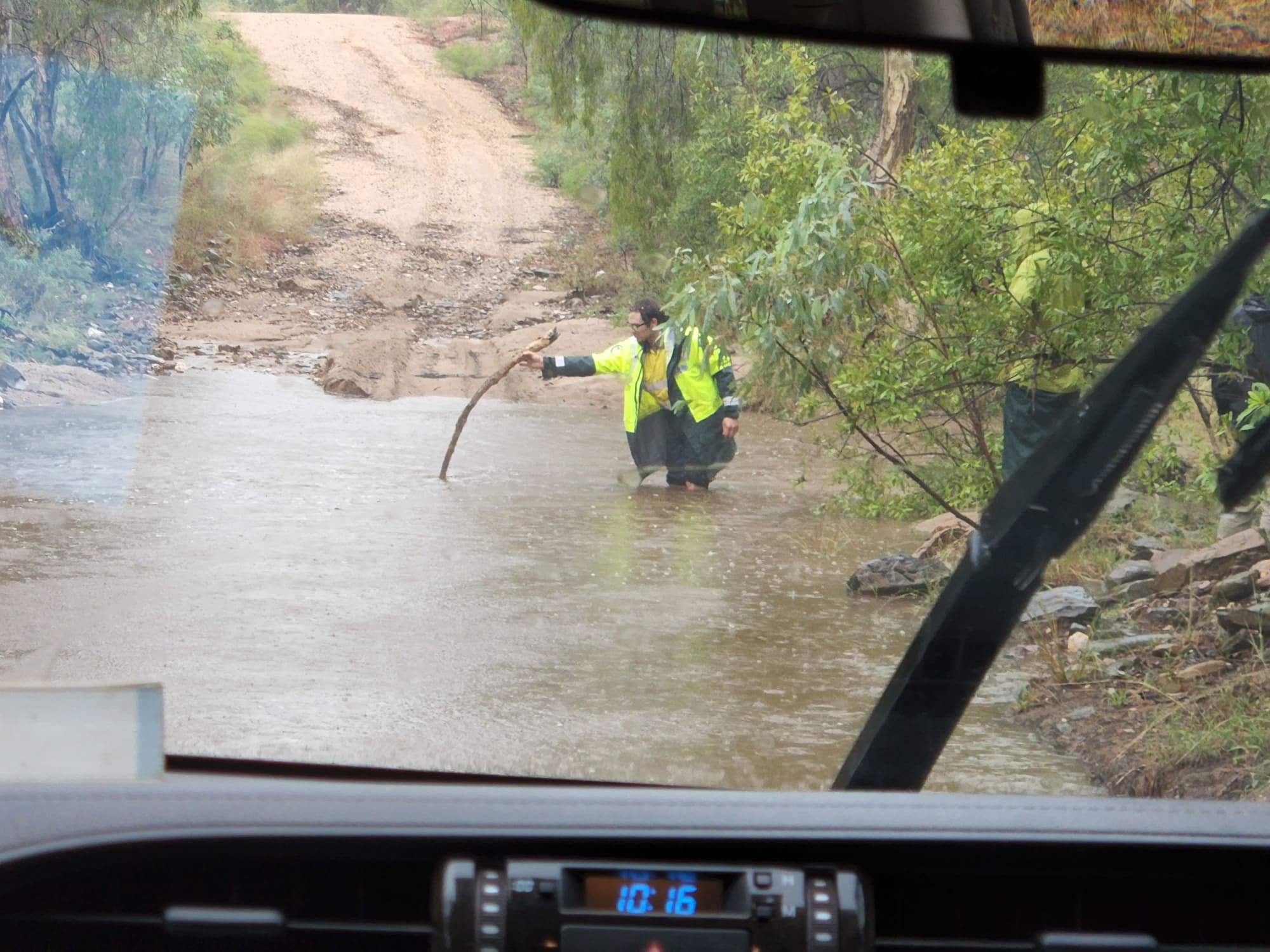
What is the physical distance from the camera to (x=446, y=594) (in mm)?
3848

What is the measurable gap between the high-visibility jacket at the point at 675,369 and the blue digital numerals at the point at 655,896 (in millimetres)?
1344

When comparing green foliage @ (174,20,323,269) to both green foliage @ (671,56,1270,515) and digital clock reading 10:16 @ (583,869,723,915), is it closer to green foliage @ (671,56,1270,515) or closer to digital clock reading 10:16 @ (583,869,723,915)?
green foliage @ (671,56,1270,515)

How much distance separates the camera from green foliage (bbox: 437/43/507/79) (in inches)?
102

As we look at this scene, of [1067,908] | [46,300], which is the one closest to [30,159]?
[46,300]

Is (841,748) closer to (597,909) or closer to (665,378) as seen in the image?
(665,378)

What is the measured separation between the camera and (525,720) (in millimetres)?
2912

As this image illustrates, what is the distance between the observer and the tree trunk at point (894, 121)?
2.74 meters

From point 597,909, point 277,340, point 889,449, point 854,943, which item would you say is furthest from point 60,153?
point 889,449

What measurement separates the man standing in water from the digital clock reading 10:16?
4.40 ft

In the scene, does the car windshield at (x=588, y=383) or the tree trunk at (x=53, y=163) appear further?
the car windshield at (x=588, y=383)

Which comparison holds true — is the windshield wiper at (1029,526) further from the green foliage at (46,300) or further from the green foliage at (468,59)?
the green foliage at (46,300)

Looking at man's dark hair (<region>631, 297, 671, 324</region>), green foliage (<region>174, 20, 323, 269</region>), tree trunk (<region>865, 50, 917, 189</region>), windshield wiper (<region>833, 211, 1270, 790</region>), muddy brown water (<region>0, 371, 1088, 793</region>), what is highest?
tree trunk (<region>865, 50, 917, 189</region>)

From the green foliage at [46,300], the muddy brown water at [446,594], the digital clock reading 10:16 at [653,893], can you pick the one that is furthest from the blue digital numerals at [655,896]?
the green foliage at [46,300]

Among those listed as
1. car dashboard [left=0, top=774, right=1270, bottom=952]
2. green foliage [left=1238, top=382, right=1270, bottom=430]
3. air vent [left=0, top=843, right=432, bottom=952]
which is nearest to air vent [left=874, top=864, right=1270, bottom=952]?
car dashboard [left=0, top=774, right=1270, bottom=952]
